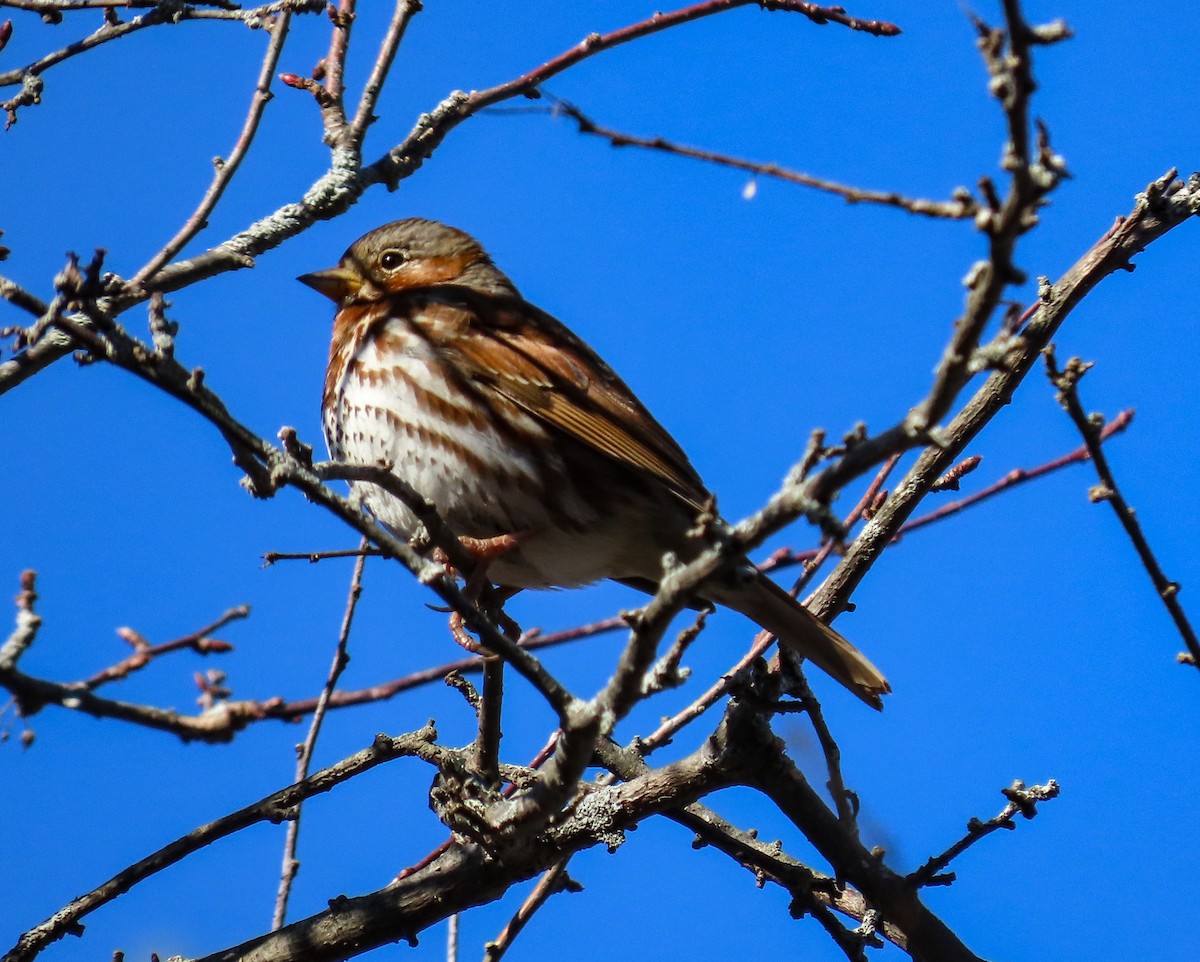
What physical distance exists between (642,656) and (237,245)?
223cm

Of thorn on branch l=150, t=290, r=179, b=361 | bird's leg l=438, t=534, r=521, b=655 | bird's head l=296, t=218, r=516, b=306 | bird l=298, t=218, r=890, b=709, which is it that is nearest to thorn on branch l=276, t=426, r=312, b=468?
thorn on branch l=150, t=290, r=179, b=361

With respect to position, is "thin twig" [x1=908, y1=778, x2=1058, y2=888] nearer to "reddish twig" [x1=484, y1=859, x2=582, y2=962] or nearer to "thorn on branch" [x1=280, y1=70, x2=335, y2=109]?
"reddish twig" [x1=484, y1=859, x2=582, y2=962]

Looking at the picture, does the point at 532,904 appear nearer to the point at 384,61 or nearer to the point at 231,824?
the point at 231,824

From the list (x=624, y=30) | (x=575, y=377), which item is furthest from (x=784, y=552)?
(x=624, y=30)

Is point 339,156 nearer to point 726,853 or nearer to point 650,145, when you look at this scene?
point 650,145

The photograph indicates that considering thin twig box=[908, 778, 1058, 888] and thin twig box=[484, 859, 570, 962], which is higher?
thin twig box=[484, 859, 570, 962]

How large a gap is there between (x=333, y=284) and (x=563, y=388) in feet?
4.50

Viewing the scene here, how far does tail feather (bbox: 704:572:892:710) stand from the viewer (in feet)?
15.8

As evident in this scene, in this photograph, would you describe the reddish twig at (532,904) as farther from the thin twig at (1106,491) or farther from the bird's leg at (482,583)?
the thin twig at (1106,491)

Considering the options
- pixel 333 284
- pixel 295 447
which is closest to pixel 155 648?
pixel 295 447

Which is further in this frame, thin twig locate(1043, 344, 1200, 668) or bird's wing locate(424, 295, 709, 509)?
bird's wing locate(424, 295, 709, 509)

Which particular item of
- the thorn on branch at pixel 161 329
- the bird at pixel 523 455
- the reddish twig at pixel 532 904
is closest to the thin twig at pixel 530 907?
the reddish twig at pixel 532 904

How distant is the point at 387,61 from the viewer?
454cm

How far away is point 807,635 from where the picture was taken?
4.91 meters
